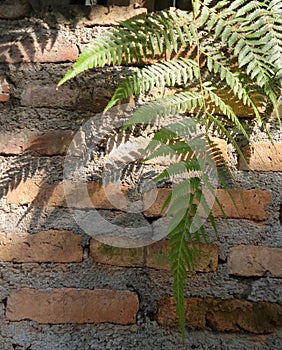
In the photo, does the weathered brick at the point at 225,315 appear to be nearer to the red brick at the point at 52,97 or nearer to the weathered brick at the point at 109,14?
the red brick at the point at 52,97

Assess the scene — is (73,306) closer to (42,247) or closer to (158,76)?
(42,247)

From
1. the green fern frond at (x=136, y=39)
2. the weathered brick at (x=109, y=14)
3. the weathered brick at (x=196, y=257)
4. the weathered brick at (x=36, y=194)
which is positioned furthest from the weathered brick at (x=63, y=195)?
the weathered brick at (x=109, y=14)

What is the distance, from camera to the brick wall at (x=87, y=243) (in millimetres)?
1013

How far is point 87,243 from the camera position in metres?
1.04

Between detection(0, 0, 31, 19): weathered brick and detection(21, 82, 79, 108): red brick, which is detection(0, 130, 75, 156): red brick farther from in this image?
detection(0, 0, 31, 19): weathered brick

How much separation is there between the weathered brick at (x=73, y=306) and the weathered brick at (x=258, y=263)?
0.72 ft

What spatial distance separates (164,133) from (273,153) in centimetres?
25

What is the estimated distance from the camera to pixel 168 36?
101 cm

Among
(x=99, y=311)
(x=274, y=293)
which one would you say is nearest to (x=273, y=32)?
(x=274, y=293)

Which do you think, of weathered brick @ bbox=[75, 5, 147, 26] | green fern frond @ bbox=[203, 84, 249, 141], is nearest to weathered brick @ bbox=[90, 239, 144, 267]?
green fern frond @ bbox=[203, 84, 249, 141]

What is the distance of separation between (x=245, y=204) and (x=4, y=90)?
57 centimetres

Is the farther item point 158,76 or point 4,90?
point 4,90

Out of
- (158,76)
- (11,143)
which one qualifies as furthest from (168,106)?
(11,143)

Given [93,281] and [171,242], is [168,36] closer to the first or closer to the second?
[171,242]
